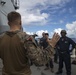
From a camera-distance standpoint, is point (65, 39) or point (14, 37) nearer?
point (14, 37)

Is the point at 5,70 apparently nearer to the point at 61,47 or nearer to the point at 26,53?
the point at 26,53

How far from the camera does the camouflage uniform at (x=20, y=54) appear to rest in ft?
11.1

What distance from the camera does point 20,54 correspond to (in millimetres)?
3414

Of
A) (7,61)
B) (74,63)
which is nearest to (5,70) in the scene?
(7,61)

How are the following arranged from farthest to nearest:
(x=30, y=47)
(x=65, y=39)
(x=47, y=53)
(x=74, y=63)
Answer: (x=74, y=63)
(x=65, y=39)
(x=47, y=53)
(x=30, y=47)

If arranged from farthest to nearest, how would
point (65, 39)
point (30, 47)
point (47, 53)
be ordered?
point (65, 39) < point (47, 53) < point (30, 47)

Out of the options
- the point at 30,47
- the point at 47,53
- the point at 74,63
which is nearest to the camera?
the point at 30,47

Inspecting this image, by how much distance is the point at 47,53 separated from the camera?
3568 millimetres

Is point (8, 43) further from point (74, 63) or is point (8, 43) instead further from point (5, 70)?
point (74, 63)

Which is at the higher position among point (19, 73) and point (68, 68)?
point (19, 73)

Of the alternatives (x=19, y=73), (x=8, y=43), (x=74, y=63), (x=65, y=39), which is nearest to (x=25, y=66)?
(x=19, y=73)

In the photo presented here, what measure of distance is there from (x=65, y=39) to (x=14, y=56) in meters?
7.23

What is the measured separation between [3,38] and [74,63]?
1122cm

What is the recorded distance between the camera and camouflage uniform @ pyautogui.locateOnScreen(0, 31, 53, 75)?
11.1 feet
